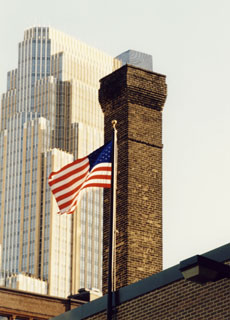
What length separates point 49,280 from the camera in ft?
559

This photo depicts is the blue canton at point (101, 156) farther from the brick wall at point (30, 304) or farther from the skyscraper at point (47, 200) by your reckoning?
the skyscraper at point (47, 200)

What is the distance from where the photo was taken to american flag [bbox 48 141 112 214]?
74.6 feet

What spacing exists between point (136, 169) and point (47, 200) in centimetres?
15415

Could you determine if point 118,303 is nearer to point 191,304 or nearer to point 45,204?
point 191,304

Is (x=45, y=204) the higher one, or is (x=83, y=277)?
(x=45, y=204)

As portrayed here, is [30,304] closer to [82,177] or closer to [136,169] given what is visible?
[136,169]

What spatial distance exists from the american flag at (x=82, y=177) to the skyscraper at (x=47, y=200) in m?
143

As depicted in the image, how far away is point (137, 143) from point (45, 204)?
503ft

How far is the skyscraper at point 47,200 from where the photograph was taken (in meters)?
174

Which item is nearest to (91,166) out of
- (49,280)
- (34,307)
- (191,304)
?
(191,304)

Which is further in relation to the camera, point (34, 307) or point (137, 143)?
point (34, 307)

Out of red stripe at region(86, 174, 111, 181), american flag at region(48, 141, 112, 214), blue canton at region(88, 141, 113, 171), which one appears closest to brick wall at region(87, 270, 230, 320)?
american flag at region(48, 141, 112, 214)

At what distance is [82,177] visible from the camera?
2294 centimetres

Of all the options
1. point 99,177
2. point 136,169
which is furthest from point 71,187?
point 136,169
